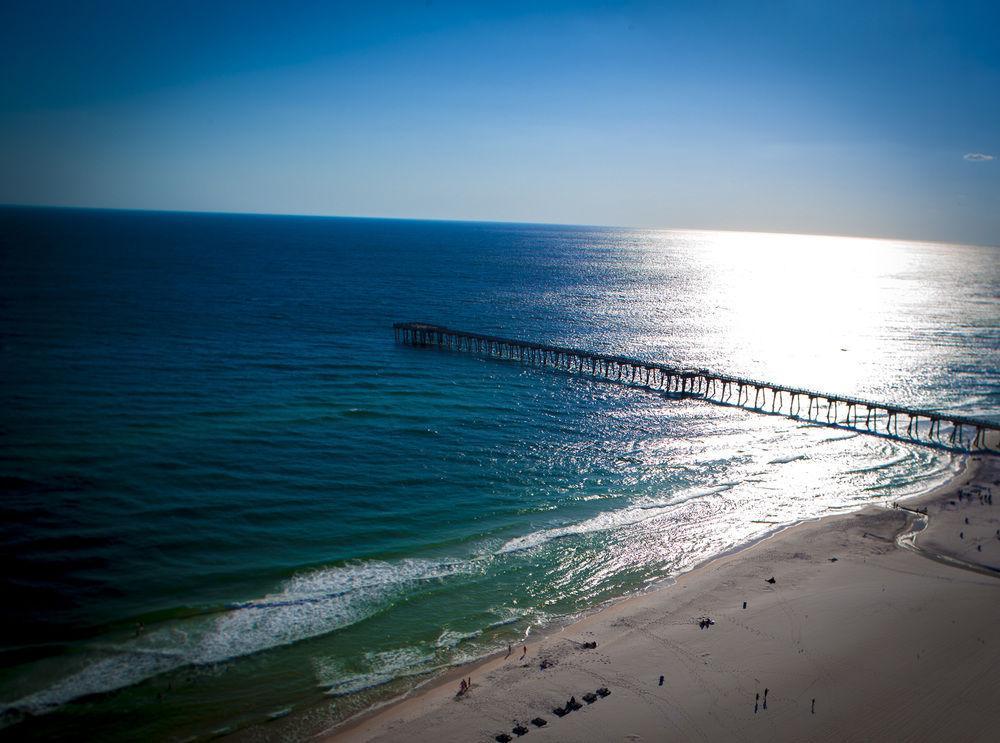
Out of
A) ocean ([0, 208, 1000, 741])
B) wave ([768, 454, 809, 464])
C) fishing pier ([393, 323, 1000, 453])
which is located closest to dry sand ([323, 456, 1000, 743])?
ocean ([0, 208, 1000, 741])

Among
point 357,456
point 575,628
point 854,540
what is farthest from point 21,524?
point 854,540

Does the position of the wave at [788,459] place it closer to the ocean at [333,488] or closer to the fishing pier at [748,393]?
the ocean at [333,488]

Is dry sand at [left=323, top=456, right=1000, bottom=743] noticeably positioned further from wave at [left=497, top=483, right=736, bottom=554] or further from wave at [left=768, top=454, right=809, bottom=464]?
wave at [left=768, top=454, right=809, bottom=464]

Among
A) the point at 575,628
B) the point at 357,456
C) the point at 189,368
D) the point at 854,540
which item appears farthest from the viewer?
the point at 189,368

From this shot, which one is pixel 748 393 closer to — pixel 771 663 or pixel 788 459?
pixel 788 459

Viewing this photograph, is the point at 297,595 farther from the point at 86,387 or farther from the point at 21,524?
the point at 86,387
